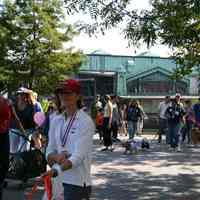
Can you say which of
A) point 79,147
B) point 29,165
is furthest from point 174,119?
point 79,147

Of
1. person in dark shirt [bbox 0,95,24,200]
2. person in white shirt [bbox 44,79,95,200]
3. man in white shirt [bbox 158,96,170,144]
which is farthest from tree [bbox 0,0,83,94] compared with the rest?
person in white shirt [bbox 44,79,95,200]

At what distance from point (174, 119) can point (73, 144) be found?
12.8 metres

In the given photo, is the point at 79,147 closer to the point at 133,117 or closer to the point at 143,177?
the point at 143,177

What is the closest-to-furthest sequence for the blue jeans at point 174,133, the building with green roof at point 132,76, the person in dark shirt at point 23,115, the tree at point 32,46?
the person in dark shirt at point 23,115 < the blue jeans at point 174,133 < the tree at point 32,46 < the building with green roof at point 132,76

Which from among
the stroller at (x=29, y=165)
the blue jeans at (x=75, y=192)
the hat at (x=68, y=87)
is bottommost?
the blue jeans at (x=75, y=192)

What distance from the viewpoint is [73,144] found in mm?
4465

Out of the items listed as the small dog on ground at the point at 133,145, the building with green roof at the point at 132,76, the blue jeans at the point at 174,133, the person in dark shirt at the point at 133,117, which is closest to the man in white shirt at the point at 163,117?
the person in dark shirt at the point at 133,117

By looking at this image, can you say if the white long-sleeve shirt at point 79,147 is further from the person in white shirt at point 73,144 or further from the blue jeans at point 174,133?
the blue jeans at point 174,133

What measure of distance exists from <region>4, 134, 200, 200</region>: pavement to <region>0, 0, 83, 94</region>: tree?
57.1 ft

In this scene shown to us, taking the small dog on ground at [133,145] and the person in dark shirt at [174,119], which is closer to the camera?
the small dog on ground at [133,145]

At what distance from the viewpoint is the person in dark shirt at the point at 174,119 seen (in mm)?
16844

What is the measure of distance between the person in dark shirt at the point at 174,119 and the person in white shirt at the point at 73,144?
12330mm

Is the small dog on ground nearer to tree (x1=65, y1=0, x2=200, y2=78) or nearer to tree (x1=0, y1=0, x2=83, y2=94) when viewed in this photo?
tree (x1=65, y1=0, x2=200, y2=78)

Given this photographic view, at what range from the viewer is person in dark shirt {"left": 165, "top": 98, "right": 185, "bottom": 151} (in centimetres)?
1684
